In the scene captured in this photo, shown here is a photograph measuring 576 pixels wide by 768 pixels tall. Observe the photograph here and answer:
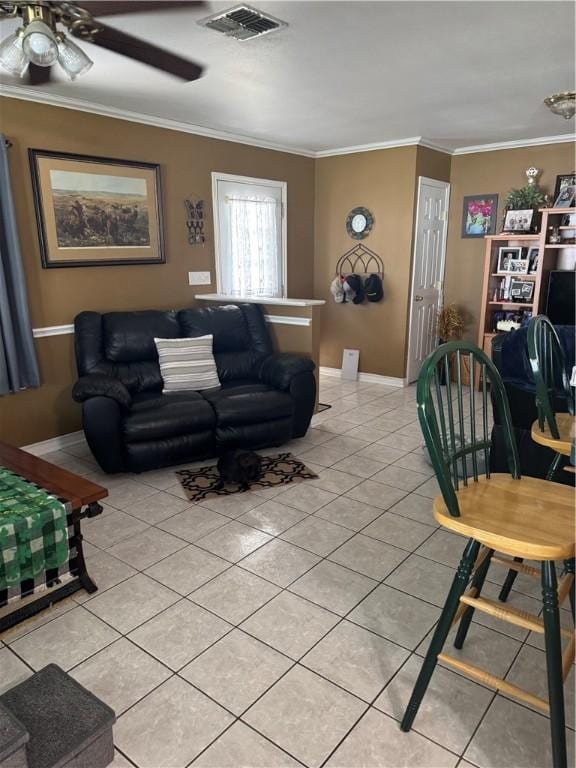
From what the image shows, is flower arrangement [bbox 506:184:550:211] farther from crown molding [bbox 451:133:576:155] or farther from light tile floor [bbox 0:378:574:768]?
light tile floor [bbox 0:378:574:768]

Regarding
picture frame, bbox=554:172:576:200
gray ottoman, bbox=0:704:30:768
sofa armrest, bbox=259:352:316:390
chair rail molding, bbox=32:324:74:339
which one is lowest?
gray ottoman, bbox=0:704:30:768

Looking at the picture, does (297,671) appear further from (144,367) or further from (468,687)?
(144,367)

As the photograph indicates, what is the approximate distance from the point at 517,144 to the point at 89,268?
4258 millimetres

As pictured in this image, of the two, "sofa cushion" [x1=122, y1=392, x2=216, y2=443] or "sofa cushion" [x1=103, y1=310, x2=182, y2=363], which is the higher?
"sofa cushion" [x1=103, y1=310, x2=182, y2=363]

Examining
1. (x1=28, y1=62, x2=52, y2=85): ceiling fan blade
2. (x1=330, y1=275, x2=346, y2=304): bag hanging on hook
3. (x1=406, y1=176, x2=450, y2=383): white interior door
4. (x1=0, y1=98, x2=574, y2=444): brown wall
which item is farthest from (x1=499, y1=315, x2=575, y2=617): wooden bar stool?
(x1=330, y1=275, x2=346, y2=304): bag hanging on hook

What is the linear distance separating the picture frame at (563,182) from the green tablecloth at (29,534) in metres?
5.15

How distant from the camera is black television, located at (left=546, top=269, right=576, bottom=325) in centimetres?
491

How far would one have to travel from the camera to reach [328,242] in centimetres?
605

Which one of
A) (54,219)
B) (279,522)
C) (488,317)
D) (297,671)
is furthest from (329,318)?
(297,671)

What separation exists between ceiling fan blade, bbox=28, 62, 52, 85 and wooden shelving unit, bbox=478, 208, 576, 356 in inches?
161

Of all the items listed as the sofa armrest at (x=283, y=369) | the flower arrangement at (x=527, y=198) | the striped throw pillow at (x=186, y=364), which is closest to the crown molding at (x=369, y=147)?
the flower arrangement at (x=527, y=198)

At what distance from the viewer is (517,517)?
4.71ft

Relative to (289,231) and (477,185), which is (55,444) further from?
Answer: (477,185)

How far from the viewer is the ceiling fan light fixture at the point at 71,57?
6.70ft
